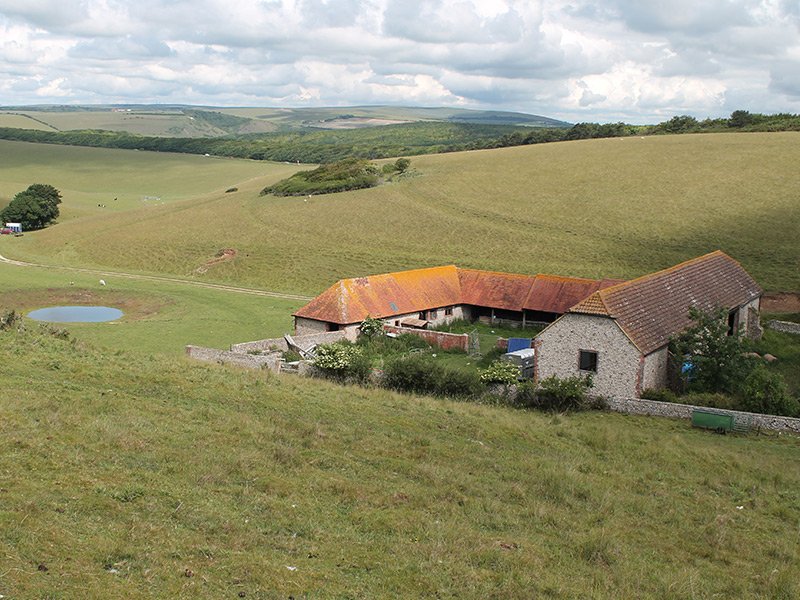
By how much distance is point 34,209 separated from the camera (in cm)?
9556

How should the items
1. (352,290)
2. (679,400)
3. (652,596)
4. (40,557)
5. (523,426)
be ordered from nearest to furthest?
(40,557)
(652,596)
(523,426)
(679,400)
(352,290)

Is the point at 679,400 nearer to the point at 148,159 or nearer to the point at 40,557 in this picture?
the point at 40,557

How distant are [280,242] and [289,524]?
62505mm

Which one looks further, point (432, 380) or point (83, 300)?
point (83, 300)

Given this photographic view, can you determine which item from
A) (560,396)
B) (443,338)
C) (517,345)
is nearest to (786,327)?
(517,345)

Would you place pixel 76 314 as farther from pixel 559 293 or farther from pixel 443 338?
Result: pixel 559 293

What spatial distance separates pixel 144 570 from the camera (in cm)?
1023

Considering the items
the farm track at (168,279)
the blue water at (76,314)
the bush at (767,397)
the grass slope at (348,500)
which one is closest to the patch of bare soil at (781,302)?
the bush at (767,397)

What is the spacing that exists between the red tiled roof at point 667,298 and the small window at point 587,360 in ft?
5.32

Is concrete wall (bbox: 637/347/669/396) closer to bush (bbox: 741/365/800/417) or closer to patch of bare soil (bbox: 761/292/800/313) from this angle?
bush (bbox: 741/365/800/417)

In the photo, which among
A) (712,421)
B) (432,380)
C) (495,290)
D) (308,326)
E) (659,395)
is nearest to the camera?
(712,421)

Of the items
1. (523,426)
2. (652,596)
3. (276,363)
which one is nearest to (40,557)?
(652,596)

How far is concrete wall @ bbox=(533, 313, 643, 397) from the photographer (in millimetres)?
29672

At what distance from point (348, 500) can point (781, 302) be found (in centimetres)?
4418
